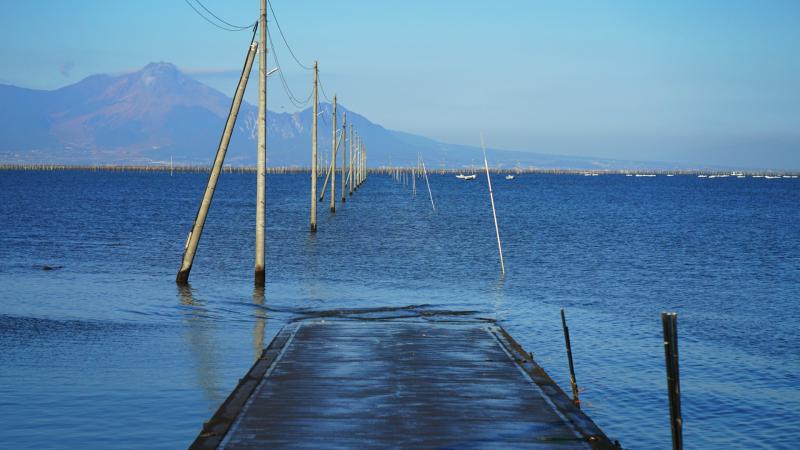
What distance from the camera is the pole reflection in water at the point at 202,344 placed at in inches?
613

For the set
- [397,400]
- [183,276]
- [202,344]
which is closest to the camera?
[397,400]

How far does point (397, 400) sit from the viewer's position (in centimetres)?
1248

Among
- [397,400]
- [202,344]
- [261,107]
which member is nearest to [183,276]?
[261,107]

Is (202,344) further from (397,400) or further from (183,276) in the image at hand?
(183,276)

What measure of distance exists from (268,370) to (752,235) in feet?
192

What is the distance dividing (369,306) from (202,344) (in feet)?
24.3

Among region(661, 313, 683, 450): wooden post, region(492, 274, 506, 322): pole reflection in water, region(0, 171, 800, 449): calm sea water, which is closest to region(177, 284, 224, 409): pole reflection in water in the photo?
region(0, 171, 800, 449): calm sea water

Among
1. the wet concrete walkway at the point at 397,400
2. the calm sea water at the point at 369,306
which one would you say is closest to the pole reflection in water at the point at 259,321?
the calm sea water at the point at 369,306

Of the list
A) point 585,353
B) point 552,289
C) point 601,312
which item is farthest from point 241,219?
point 585,353

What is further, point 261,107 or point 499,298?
point 499,298

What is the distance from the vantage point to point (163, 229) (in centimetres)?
6134

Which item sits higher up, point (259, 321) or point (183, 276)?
point (183, 276)

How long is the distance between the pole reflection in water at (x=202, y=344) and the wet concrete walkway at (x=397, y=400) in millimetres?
1115

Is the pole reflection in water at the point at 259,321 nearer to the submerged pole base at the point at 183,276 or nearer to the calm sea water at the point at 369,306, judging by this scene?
the calm sea water at the point at 369,306
